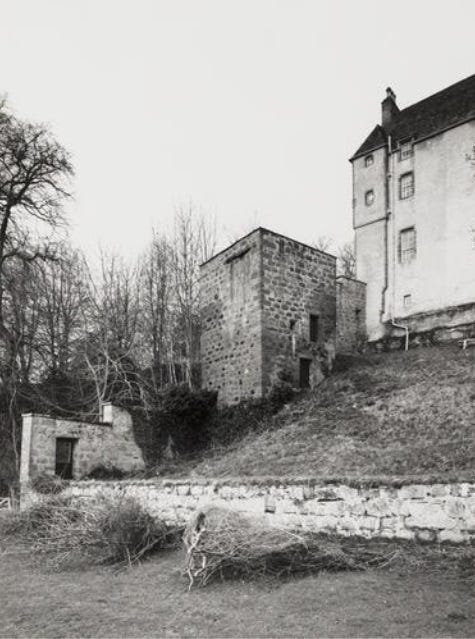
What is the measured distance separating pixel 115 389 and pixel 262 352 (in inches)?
275

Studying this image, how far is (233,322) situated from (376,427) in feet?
23.9

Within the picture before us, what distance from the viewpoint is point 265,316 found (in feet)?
62.6

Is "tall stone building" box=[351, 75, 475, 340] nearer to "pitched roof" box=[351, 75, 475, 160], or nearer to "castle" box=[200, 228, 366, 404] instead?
"pitched roof" box=[351, 75, 475, 160]

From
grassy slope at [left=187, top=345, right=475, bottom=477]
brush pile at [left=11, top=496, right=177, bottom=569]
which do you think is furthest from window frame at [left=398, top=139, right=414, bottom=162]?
brush pile at [left=11, top=496, right=177, bottom=569]

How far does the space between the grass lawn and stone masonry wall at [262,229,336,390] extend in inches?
460

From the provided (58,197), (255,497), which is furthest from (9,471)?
(255,497)

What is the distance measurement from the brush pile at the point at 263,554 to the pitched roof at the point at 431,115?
19867 millimetres

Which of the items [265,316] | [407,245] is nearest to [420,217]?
[407,245]

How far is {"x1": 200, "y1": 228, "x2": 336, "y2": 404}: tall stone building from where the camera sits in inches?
752

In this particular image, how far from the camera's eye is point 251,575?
7.25 m

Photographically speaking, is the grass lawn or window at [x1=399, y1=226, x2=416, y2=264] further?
window at [x1=399, y1=226, x2=416, y2=264]

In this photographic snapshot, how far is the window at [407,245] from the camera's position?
2406cm

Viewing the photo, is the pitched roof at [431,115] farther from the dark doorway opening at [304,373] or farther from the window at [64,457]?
the window at [64,457]

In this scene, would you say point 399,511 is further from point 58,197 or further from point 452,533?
point 58,197
